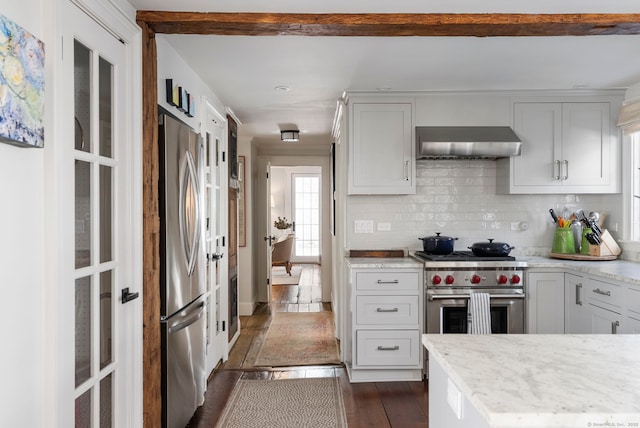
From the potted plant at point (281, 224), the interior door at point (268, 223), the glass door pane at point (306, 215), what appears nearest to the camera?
the interior door at point (268, 223)

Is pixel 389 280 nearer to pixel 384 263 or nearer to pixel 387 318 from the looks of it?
pixel 384 263

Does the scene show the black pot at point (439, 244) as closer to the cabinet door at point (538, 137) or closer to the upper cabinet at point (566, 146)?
the upper cabinet at point (566, 146)

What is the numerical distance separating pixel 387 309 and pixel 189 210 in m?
1.72

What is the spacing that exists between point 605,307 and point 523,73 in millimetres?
1746

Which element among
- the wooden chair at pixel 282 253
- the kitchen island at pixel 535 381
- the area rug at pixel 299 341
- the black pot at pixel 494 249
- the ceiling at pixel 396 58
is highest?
the ceiling at pixel 396 58

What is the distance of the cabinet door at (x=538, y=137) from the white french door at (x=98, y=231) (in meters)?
3.13

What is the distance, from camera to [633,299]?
2889 mm

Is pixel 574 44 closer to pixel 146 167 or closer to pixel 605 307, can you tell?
pixel 605 307

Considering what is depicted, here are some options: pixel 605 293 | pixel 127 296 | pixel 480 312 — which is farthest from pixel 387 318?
pixel 127 296

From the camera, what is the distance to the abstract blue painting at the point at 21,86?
125cm

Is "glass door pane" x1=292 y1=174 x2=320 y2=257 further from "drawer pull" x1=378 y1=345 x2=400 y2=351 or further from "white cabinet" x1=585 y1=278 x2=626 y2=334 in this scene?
"white cabinet" x1=585 y1=278 x2=626 y2=334

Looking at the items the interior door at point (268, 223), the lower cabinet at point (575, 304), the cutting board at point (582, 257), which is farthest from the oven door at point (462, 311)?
the interior door at point (268, 223)

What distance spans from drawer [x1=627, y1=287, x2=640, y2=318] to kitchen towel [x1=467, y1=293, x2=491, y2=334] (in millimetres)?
911

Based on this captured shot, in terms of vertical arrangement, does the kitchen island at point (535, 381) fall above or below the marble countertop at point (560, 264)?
below
